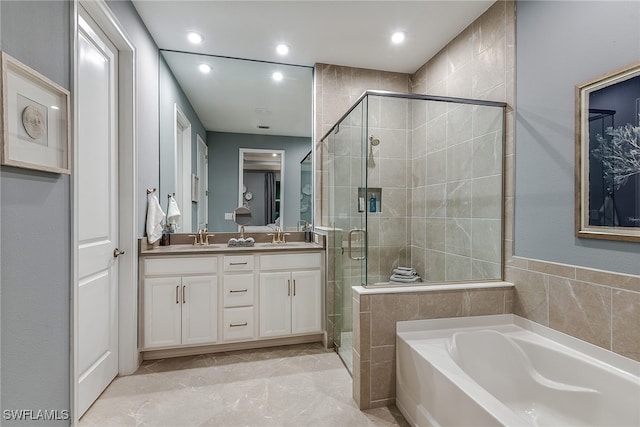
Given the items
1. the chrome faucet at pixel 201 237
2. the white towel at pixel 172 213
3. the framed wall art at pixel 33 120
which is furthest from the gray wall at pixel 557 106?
the white towel at pixel 172 213

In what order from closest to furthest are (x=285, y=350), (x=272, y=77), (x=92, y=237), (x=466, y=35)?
(x=92, y=237)
(x=466, y=35)
(x=285, y=350)
(x=272, y=77)

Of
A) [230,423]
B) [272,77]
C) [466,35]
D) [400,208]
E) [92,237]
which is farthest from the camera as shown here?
[272,77]

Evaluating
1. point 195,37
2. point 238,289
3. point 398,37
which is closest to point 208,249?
point 238,289

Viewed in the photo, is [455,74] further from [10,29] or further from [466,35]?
[10,29]

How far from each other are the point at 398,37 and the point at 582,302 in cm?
222

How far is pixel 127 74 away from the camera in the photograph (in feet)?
6.76

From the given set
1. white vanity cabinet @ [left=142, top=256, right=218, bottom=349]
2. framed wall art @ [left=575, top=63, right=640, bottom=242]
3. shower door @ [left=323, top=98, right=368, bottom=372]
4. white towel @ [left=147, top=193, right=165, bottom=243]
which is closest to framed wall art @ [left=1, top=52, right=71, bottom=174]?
white towel @ [left=147, top=193, right=165, bottom=243]

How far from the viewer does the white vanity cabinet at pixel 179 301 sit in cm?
224

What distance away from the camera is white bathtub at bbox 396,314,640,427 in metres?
1.23

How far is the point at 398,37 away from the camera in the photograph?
2.39 meters

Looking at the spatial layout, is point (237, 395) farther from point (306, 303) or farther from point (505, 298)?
point (505, 298)

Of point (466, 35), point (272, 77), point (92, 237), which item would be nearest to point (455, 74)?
point (466, 35)

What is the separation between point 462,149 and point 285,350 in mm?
2217

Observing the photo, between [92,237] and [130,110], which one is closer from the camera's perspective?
[92,237]
